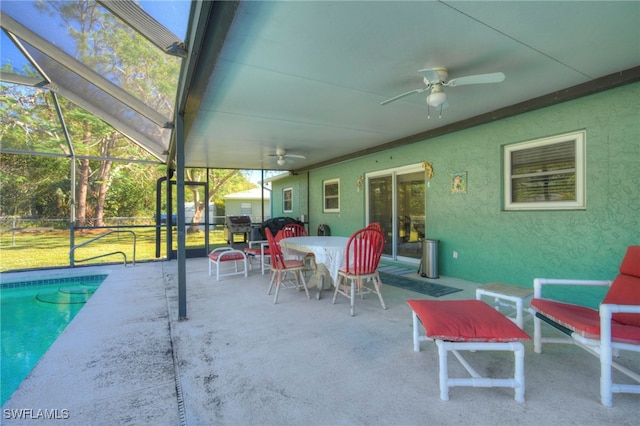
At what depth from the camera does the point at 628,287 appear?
2316mm

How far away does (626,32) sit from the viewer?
8.04ft

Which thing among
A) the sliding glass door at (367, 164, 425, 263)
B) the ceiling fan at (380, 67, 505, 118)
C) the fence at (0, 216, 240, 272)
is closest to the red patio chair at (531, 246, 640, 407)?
the ceiling fan at (380, 67, 505, 118)

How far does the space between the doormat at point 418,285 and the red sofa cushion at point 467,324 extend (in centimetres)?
200

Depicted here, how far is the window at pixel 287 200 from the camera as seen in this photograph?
11250 millimetres

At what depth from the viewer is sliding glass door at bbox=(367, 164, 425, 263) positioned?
592 centimetres

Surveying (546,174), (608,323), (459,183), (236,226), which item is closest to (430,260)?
(459,183)

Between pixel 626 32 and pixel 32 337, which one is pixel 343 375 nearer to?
pixel 626 32

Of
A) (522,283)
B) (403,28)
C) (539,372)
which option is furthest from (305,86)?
(522,283)

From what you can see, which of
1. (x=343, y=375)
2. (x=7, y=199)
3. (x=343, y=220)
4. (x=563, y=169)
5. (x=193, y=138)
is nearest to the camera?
(x=343, y=375)

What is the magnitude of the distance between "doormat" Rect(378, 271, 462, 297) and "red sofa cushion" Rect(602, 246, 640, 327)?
194cm

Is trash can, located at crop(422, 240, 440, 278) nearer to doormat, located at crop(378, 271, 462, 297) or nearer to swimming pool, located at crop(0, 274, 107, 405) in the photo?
doormat, located at crop(378, 271, 462, 297)

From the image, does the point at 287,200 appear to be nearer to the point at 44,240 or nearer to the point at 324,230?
the point at 324,230

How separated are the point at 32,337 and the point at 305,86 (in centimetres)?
434

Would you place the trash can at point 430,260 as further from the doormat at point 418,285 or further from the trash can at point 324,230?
the trash can at point 324,230
